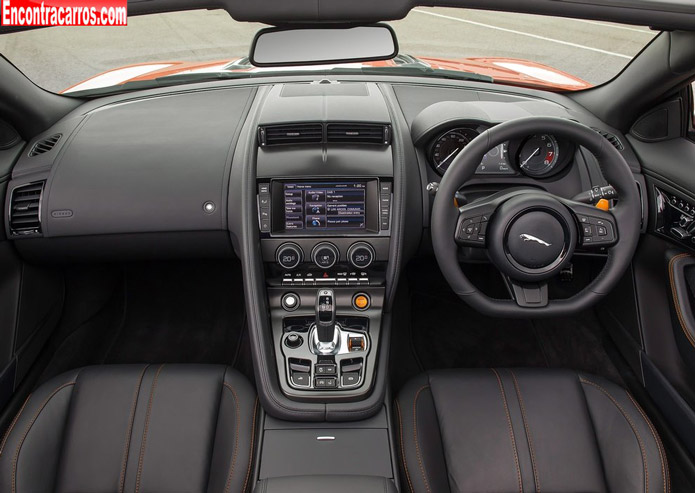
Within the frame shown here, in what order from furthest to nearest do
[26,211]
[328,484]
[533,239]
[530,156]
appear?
[26,211] → [530,156] → [533,239] → [328,484]

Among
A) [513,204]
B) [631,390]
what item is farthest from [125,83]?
[631,390]

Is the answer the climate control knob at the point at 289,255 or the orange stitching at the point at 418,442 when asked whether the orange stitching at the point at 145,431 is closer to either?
the climate control knob at the point at 289,255

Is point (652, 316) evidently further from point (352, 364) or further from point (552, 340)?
point (352, 364)

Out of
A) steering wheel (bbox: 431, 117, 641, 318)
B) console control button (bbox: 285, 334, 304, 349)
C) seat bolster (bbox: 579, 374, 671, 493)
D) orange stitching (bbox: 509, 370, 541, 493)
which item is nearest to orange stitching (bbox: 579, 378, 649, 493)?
seat bolster (bbox: 579, 374, 671, 493)

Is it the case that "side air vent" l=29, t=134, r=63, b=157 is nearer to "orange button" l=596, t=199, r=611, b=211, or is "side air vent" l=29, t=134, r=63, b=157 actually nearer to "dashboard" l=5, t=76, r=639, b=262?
"dashboard" l=5, t=76, r=639, b=262

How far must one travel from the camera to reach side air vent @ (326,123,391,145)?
7.40ft

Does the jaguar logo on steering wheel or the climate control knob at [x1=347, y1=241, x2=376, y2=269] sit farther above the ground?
the jaguar logo on steering wheel

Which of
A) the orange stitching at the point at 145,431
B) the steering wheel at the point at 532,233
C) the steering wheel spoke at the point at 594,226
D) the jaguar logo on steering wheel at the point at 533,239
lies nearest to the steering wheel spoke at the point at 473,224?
the steering wheel at the point at 532,233

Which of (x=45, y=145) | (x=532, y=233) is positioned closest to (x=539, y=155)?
(x=532, y=233)

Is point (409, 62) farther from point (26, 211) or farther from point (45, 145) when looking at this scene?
point (26, 211)

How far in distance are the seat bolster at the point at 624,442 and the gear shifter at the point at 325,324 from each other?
97 centimetres

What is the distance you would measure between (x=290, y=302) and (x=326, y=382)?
0.35 metres

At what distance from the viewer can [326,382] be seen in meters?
2.06

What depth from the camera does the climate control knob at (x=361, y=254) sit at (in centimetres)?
221
